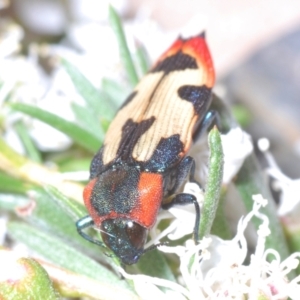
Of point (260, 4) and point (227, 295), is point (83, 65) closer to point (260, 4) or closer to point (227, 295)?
point (227, 295)

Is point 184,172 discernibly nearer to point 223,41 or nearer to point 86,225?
point 86,225

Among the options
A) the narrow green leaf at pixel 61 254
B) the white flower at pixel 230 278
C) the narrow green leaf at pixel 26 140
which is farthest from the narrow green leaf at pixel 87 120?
the white flower at pixel 230 278

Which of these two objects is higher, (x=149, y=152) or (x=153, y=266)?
(x=149, y=152)

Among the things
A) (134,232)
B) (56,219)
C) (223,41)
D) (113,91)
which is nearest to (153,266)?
(134,232)

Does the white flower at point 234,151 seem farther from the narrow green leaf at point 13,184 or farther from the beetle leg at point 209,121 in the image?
the narrow green leaf at point 13,184

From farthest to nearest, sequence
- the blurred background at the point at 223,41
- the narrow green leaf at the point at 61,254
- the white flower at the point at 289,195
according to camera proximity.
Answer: the blurred background at the point at 223,41 → the white flower at the point at 289,195 → the narrow green leaf at the point at 61,254

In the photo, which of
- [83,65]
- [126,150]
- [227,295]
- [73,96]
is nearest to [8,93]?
[73,96]

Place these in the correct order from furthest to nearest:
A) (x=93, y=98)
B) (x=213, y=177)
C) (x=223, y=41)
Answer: (x=223, y=41) < (x=93, y=98) < (x=213, y=177)
